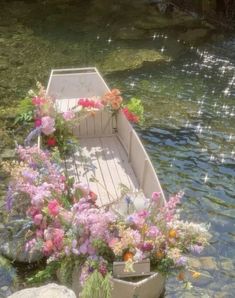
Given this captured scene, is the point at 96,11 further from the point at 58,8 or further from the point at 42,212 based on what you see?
the point at 42,212

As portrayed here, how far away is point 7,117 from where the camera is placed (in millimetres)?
14617

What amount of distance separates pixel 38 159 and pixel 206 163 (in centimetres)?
490

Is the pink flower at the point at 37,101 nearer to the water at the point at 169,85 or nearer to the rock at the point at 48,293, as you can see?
the water at the point at 169,85

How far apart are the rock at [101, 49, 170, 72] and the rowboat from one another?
14.0 feet

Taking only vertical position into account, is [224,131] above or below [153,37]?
below

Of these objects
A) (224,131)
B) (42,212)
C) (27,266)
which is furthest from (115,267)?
(224,131)

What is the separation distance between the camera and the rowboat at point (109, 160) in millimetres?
7781

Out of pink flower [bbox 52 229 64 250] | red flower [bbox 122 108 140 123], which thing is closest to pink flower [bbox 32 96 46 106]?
red flower [bbox 122 108 140 123]

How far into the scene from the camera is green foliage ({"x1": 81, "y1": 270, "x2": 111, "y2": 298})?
6.48m

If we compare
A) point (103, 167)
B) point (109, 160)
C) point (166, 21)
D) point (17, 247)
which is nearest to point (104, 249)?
point (17, 247)

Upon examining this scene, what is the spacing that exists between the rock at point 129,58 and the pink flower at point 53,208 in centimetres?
1020

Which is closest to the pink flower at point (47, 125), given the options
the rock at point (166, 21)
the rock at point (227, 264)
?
the rock at point (227, 264)

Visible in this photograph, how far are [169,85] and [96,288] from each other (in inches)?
428

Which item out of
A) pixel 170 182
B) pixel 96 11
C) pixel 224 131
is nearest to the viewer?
pixel 170 182
